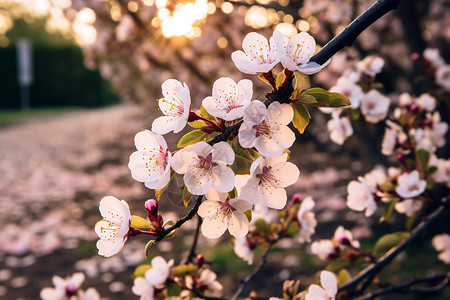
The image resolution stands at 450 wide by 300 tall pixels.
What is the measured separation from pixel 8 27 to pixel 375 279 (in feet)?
122

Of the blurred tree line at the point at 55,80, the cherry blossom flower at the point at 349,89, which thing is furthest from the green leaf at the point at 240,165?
the blurred tree line at the point at 55,80

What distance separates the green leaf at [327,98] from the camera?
0.79 metres

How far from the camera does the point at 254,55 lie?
80cm

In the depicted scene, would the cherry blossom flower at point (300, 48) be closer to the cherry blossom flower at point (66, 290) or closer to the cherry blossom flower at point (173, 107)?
the cherry blossom flower at point (173, 107)

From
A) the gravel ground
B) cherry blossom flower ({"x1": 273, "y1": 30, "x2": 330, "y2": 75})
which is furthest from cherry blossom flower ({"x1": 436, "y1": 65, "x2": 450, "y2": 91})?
cherry blossom flower ({"x1": 273, "y1": 30, "x2": 330, "y2": 75})

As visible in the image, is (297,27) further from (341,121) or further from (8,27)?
(8,27)

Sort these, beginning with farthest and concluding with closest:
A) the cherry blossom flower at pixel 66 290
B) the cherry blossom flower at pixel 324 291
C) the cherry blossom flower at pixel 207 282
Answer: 1. the cherry blossom flower at pixel 66 290
2. the cherry blossom flower at pixel 207 282
3. the cherry blossom flower at pixel 324 291

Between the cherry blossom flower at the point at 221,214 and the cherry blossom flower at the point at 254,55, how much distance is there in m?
0.24

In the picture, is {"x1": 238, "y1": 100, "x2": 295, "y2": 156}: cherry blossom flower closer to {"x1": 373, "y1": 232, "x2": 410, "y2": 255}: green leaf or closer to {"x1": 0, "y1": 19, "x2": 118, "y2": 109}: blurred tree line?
{"x1": 373, "y1": 232, "x2": 410, "y2": 255}: green leaf

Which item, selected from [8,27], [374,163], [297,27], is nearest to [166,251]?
[374,163]

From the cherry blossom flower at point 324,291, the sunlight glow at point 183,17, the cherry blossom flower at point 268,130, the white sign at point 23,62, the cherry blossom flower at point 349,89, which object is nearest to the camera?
A: the cherry blossom flower at point 268,130

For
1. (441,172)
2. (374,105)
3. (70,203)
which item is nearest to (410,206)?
(441,172)

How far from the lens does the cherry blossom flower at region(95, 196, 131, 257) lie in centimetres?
79

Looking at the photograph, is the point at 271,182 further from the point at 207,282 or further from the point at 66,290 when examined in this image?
the point at 66,290
